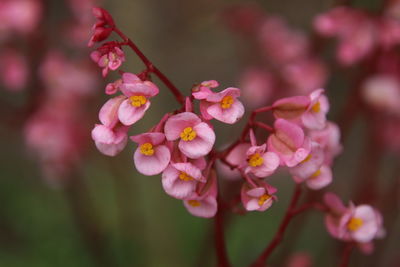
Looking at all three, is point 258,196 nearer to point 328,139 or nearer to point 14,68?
point 328,139

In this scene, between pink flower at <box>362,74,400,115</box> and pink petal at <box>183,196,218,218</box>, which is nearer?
pink petal at <box>183,196,218,218</box>

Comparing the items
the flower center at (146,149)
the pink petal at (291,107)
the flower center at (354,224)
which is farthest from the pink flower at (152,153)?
the flower center at (354,224)

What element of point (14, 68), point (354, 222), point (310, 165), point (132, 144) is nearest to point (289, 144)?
point (310, 165)

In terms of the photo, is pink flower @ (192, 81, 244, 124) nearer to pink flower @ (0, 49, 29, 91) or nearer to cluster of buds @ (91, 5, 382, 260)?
cluster of buds @ (91, 5, 382, 260)

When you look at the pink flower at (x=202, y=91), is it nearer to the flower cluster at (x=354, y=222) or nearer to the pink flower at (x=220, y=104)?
the pink flower at (x=220, y=104)

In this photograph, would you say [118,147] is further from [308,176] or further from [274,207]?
[274,207]

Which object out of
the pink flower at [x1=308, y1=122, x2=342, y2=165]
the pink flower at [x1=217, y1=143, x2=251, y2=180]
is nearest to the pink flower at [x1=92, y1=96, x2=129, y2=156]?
the pink flower at [x1=217, y1=143, x2=251, y2=180]

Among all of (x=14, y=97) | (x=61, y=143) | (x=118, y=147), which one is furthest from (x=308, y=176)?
(x=14, y=97)
